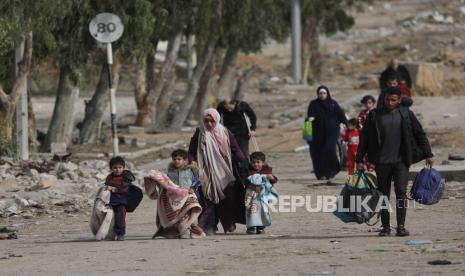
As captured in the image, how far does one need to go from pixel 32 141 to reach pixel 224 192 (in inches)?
618

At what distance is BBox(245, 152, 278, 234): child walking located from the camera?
1530cm

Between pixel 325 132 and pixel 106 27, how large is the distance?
205 inches

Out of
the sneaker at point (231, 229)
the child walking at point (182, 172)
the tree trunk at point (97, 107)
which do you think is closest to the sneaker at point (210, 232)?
the sneaker at point (231, 229)

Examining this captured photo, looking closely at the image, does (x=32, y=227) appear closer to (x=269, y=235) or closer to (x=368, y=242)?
(x=269, y=235)

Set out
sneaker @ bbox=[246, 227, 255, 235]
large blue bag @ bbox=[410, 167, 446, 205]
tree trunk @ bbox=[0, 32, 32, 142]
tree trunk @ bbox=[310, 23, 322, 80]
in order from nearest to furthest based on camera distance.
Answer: large blue bag @ bbox=[410, 167, 446, 205] → sneaker @ bbox=[246, 227, 255, 235] → tree trunk @ bbox=[0, 32, 32, 142] → tree trunk @ bbox=[310, 23, 322, 80]

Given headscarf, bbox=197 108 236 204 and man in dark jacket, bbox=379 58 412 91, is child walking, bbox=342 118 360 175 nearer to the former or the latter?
man in dark jacket, bbox=379 58 412 91

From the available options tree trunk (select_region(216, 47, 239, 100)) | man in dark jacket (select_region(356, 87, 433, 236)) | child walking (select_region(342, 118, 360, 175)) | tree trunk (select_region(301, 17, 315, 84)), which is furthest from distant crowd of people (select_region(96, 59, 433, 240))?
tree trunk (select_region(301, 17, 315, 84))

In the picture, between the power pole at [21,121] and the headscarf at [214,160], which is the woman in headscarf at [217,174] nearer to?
the headscarf at [214,160]

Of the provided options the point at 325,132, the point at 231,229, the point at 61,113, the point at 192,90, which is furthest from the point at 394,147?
the point at 192,90

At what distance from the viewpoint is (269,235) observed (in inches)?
600

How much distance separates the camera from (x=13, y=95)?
86.2 feet

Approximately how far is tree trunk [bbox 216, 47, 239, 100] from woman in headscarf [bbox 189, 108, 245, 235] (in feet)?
92.1

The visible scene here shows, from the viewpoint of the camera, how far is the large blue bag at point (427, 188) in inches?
566

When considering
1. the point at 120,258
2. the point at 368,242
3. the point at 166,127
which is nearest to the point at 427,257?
Result: the point at 368,242
